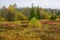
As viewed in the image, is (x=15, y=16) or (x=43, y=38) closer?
(x=43, y=38)

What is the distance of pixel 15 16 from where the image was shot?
81.9 ft

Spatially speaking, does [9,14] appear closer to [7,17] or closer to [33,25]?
[7,17]

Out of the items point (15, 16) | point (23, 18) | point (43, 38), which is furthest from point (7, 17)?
point (43, 38)

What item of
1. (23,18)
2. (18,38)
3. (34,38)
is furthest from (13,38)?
(23,18)

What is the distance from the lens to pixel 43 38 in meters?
9.13

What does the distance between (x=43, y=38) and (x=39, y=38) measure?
0.23 m

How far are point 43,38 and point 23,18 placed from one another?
17328 mm

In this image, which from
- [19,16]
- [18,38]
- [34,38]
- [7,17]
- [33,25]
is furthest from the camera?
[19,16]

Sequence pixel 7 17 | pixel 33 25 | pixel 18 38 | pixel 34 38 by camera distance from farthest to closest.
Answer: pixel 7 17 < pixel 33 25 < pixel 34 38 < pixel 18 38

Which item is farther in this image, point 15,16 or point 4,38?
point 15,16

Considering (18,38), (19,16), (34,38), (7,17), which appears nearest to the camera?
(18,38)

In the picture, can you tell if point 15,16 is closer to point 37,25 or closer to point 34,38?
point 37,25

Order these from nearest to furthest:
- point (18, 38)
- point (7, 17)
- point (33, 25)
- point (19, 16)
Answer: point (18, 38), point (33, 25), point (7, 17), point (19, 16)

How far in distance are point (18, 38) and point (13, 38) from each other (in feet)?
0.92
